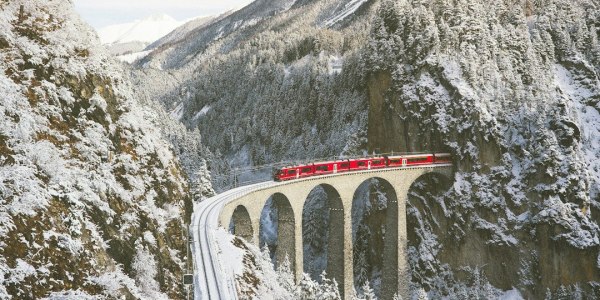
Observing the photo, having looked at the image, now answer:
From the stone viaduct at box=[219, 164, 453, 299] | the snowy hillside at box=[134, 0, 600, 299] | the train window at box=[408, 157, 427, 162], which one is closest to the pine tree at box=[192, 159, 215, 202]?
the stone viaduct at box=[219, 164, 453, 299]

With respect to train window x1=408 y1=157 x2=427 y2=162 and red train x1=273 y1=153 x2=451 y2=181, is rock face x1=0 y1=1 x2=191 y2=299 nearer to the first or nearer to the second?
red train x1=273 y1=153 x2=451 y2=181

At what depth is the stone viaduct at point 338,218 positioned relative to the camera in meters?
A: 48.7

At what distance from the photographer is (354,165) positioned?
58438mm

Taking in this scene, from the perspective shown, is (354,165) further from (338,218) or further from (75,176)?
(75,176)

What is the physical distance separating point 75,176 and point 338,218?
128 feet

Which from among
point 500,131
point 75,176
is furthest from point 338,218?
point 75,176

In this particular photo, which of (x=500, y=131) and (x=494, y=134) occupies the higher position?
(x=500, y=131)

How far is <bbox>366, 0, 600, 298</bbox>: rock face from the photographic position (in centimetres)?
6356

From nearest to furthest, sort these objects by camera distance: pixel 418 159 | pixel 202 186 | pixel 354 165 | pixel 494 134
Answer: pixel 202 186
pixel 354 165
pixel 418 159
pixel 494 134

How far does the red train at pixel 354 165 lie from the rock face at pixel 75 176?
1832 cm

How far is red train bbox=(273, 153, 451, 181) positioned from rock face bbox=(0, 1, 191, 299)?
18319 millimetres

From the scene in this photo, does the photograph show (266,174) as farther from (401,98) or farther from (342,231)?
(342,231)

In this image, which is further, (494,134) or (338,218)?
(494,134)

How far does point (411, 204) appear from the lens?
7325cm
